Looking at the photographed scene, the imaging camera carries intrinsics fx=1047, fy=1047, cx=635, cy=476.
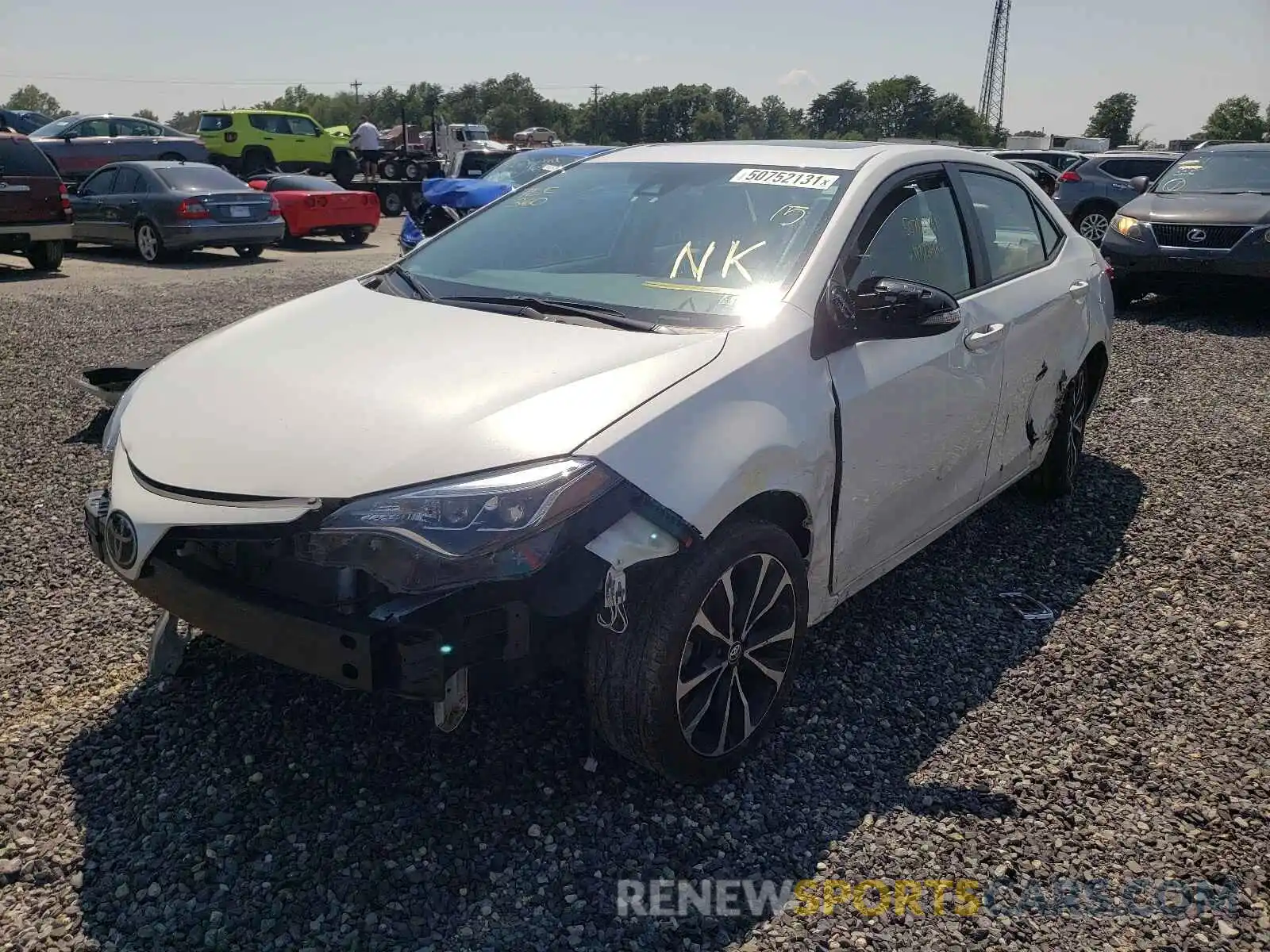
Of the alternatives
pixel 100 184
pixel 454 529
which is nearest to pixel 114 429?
pixel 454 529

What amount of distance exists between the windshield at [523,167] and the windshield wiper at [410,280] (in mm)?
9563

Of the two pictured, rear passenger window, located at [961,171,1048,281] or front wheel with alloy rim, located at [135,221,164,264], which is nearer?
rear passenger window, located at [961,171,1048,281]

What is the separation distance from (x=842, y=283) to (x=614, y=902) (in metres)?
1.87

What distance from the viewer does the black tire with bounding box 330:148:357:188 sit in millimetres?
26547

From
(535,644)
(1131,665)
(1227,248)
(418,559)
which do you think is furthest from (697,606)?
(1227,248)

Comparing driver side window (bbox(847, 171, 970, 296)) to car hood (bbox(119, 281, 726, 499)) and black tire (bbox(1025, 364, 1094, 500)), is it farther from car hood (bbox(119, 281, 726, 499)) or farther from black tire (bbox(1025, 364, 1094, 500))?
black tire (bbox(1025, 364, 1094, 500))

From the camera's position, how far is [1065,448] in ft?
16.1

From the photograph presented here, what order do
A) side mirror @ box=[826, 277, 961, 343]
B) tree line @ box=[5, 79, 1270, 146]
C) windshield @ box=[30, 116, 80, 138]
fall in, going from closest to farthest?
side mirror @ box=[826, 277, 961, 343] < windshield @ box=[30, 116, 80, 138] < tree line @ box=[5, 79, 1270, 146]

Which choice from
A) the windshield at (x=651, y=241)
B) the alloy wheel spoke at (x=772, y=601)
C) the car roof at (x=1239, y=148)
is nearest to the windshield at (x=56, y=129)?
the car roof at (x=1239, y=148)

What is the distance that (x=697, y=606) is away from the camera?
2609mm

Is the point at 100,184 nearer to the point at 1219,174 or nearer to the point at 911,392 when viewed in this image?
the point at 1219,174

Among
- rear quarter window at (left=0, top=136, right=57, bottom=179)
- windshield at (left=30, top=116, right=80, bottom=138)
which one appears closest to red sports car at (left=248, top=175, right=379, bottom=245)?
rear quarter window at (left=0, top=136, right=57, bottom=179)

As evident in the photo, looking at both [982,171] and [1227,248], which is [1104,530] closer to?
[982,171]

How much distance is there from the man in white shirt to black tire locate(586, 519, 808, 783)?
24.8 metres
